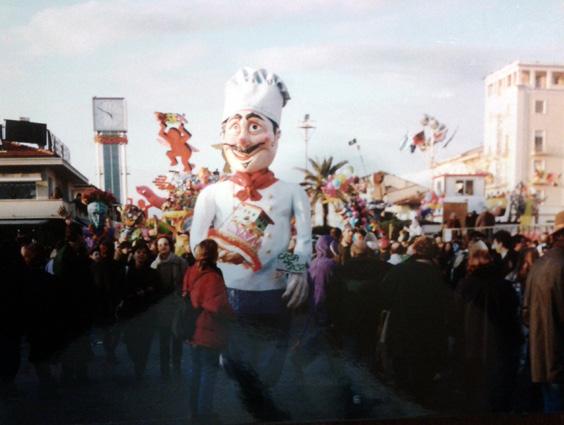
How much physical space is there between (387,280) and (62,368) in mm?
1741

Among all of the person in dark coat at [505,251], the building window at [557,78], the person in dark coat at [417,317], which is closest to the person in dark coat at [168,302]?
the person in dark coat at [417,317]

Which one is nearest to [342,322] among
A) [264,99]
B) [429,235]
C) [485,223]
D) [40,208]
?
[429,235]

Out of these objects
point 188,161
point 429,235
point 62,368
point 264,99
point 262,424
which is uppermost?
point 264,99

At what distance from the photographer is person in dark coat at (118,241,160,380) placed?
3.78 meters

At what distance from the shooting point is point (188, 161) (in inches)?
151

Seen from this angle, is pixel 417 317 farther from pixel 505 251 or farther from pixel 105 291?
pixel 105 291

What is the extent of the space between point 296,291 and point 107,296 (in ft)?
3.19

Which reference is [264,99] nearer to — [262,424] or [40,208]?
[40,208]

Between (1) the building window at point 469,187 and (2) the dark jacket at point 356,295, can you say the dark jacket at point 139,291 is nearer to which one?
(2) the dark jacket at point 356,295

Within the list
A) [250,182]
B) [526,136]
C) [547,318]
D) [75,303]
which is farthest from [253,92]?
[547,318]

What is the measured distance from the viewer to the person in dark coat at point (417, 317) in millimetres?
3957

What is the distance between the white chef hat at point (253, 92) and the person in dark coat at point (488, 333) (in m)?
1.35

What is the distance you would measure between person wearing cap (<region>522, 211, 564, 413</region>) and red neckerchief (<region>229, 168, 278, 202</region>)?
4.93ft

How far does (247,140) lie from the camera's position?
3.80m
